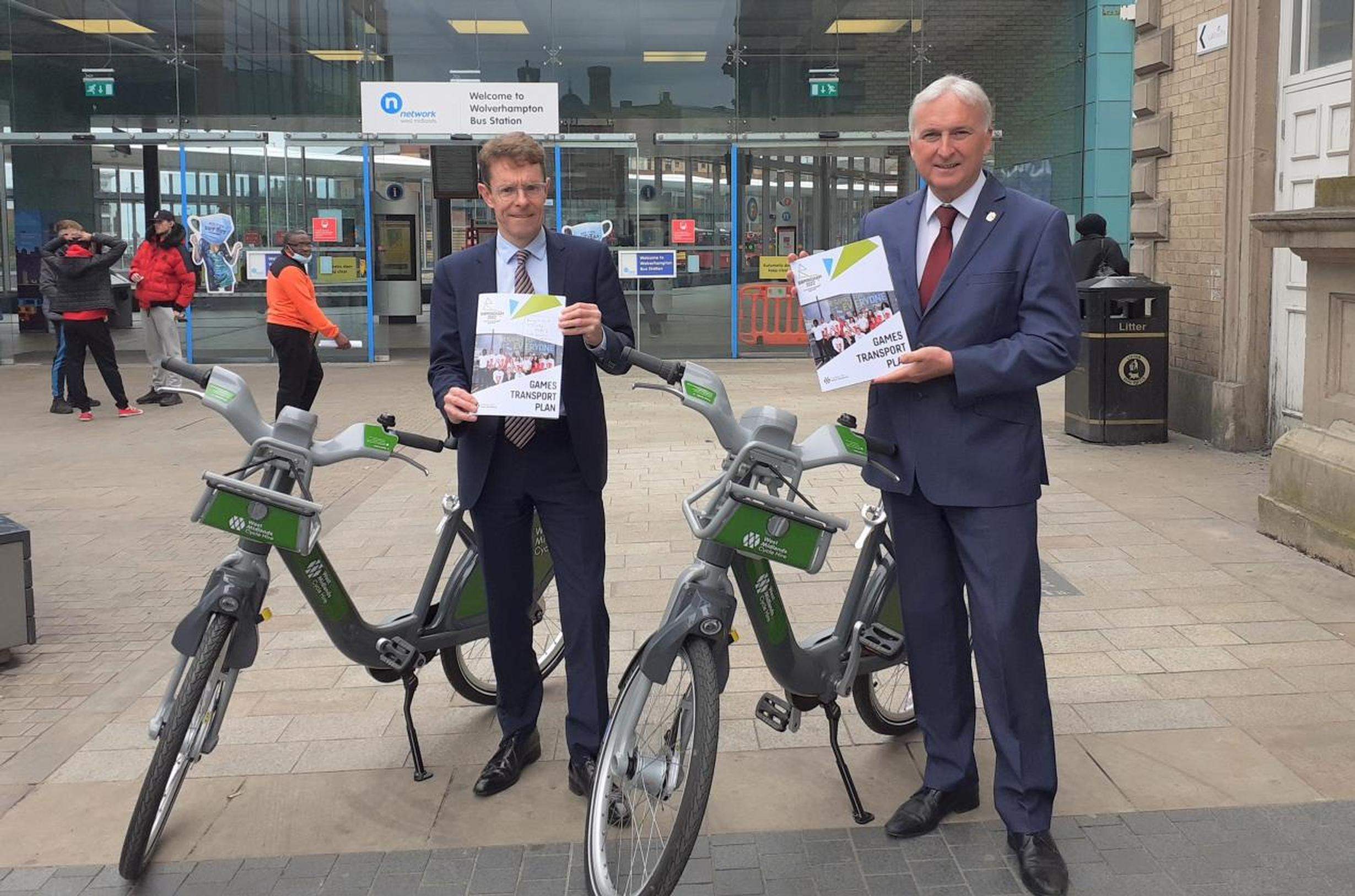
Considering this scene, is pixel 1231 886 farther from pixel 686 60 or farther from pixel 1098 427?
pixel 686 60

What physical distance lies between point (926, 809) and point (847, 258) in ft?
5.00

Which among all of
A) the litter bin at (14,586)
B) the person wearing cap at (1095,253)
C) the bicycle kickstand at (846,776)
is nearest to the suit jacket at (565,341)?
the bicycle kickstand at (846,776)

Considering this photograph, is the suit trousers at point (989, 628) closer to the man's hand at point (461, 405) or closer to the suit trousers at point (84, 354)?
the man's hand at point (461, 405)

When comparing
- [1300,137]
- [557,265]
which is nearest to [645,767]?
[557,265]

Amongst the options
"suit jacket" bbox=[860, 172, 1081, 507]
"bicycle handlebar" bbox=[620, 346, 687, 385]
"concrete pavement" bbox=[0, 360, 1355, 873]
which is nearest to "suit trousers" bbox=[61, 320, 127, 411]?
"concrete pavement" bbox=[0, 360, 1355, 873]

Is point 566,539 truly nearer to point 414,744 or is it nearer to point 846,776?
point 414,744

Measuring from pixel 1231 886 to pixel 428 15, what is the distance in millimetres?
16016

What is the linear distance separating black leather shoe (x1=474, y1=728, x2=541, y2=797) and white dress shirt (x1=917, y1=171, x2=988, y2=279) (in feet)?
6.07

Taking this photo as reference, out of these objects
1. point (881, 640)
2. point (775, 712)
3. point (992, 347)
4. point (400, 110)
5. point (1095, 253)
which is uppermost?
point (400, 110)

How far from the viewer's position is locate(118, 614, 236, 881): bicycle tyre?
3406 mm

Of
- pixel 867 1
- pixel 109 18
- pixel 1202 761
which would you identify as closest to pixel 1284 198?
pixel 1202 761

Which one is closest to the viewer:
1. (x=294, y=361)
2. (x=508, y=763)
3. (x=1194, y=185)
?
(x=508, y=763)

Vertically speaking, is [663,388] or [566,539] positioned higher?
[663,388]

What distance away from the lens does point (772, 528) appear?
10.9 feet
